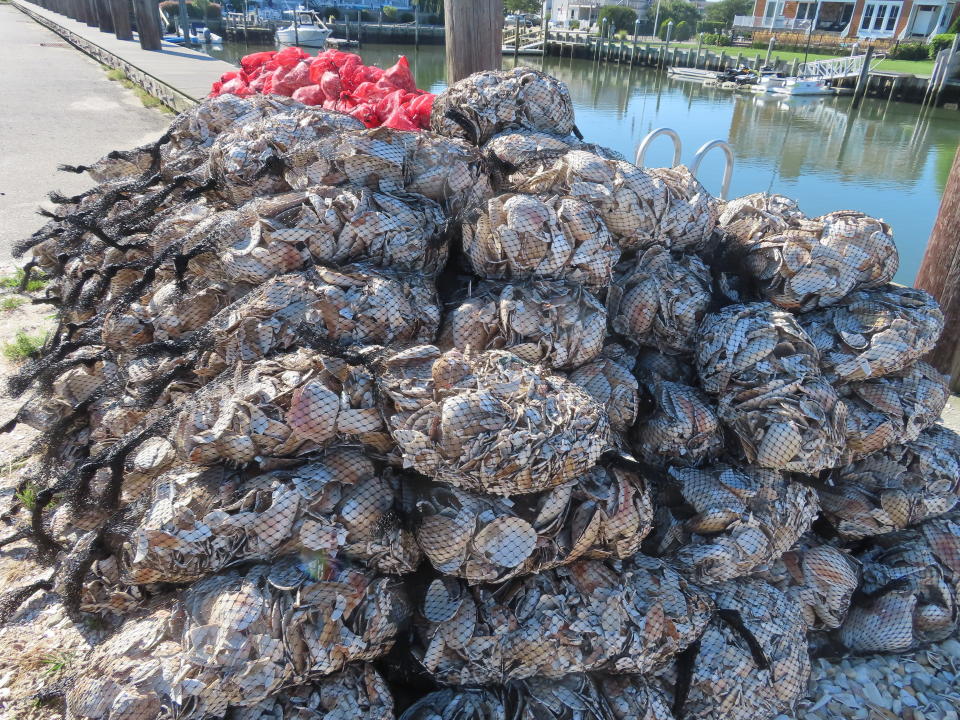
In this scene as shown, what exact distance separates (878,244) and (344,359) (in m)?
2.02

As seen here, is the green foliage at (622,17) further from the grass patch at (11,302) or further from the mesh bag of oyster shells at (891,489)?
the mesh bag of oyster shells at (891,489)

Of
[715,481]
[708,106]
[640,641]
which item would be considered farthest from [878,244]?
[708,106]

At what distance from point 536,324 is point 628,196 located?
659mm

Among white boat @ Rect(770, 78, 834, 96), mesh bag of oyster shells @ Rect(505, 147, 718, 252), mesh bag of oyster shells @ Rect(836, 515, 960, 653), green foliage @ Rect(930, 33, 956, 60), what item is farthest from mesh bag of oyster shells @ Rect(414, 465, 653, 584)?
green foliage @ Rect(930, 33, 956, 60)

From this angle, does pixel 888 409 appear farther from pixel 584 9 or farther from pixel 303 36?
pixel 584 9

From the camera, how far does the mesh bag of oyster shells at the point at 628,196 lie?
7.66ft

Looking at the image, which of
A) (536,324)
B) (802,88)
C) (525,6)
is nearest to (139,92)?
(536,324)

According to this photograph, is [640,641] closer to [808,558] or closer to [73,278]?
[808,558]

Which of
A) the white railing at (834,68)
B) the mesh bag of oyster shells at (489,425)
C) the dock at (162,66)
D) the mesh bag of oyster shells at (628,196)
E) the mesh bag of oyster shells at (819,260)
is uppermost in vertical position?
the mesh bag of oyster shells at (628,196)

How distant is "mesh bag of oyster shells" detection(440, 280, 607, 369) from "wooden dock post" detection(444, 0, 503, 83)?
304 cm

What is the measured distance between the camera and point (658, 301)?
234 centimetres

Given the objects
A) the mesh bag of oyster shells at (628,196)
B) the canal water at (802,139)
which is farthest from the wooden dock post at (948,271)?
the canal water at (802,139)

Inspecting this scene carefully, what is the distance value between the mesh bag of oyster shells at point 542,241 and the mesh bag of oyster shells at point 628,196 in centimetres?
10

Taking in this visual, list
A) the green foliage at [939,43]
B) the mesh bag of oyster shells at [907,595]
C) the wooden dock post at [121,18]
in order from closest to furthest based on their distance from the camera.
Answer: the mesh bag of oyster shells at [907,595], the wooden dock post at [121,18], the green foliage at [939,43]
